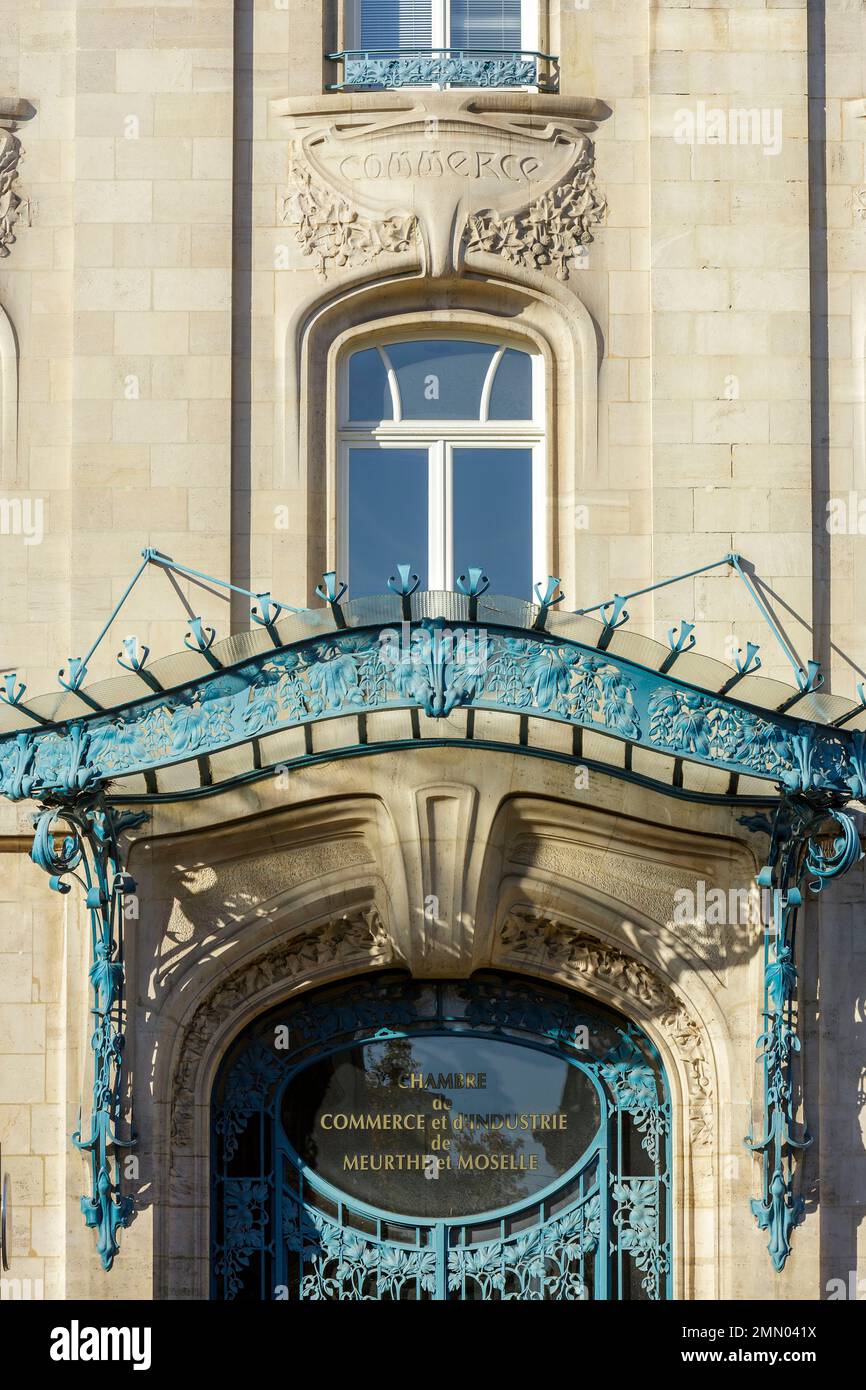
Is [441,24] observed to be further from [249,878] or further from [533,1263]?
[533,1263]

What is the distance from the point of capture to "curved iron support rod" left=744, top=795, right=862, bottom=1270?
1750 cm

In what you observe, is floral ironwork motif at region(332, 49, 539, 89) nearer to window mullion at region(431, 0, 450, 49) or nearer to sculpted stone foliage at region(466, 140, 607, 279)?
window mullion at region(431, 0, 450, 49)

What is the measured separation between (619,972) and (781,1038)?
3.96 feet

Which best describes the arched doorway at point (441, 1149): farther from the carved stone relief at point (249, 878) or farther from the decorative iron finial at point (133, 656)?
the decorative iron finial at point (133, 656)

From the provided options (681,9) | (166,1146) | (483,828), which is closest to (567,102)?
(681,9)

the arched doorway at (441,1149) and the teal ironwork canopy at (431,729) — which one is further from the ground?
the teal ironwork canopy at (431,729)

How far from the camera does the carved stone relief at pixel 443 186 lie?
62.4 ft

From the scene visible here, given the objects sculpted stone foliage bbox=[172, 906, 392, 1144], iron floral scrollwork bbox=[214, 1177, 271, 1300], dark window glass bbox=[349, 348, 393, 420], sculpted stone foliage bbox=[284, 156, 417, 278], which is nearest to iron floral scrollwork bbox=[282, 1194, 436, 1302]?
iron floral scrollwork bbox=[214, 1177, 271, 1300]

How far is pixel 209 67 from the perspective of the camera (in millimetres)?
19250

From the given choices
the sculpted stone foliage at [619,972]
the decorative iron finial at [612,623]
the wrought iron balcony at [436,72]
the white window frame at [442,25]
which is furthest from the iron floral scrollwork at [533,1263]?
the white window frame at [442,25]

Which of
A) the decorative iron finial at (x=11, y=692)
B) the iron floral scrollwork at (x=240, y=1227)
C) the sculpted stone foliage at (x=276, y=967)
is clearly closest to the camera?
the decorative iron finial at (x=11, y=692)

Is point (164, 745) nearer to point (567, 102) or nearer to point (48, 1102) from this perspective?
point (48, 1102)

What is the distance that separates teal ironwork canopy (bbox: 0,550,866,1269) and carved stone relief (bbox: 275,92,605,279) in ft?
8.47

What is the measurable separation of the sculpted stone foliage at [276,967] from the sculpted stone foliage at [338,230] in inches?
176
